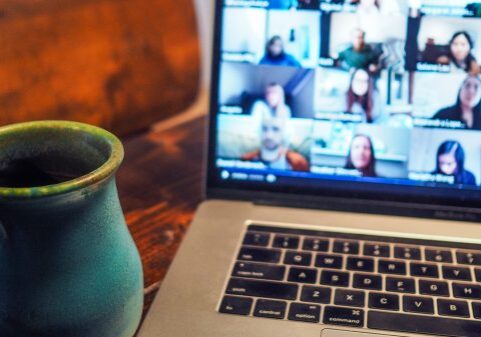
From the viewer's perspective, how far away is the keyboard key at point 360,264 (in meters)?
0.49

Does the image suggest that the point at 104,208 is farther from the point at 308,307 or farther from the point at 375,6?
the point at 375,6

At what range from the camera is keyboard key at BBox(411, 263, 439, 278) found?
48 centimetres

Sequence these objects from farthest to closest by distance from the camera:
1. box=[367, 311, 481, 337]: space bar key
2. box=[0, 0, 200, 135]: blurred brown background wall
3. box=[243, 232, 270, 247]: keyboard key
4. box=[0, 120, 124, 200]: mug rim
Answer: box=[0, 0, 200, 135]: blurred brown background wall < box=[243, 232, 270, 247]: keyboard key < box=[367, 311, 481, 337]: space bar key < box=[0, 120, 124, 200]: mug rim

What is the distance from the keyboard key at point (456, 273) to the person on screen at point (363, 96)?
16 centimetres

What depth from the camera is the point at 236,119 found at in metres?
0.60

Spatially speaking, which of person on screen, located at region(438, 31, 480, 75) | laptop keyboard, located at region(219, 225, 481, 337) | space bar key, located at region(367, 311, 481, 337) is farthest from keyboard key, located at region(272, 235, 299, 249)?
person on screen, located at region(438, 31, 480, 75)

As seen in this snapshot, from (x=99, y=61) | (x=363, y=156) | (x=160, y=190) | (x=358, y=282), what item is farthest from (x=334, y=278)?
(x=99, y=61)

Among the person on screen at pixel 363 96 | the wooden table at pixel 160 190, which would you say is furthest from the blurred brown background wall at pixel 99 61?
the person on screen at pixel 363 96

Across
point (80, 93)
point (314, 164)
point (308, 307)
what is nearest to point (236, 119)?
point (314, 164)

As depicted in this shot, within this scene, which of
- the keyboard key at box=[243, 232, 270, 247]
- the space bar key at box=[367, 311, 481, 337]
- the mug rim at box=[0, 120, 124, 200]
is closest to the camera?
the mug rim at box=[0, 120, 124, 200]

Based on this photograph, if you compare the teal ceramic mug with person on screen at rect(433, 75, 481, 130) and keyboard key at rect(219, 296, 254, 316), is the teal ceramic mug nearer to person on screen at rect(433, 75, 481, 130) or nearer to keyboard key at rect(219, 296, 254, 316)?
keyboard key at rect(219, 296, 254, 316)

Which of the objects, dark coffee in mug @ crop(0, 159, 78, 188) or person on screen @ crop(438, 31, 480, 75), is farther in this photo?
person on screen @ crop(438, 31, 480, 75)

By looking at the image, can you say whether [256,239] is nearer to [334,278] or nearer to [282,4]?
[334,278]

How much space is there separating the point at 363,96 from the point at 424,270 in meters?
0.17
